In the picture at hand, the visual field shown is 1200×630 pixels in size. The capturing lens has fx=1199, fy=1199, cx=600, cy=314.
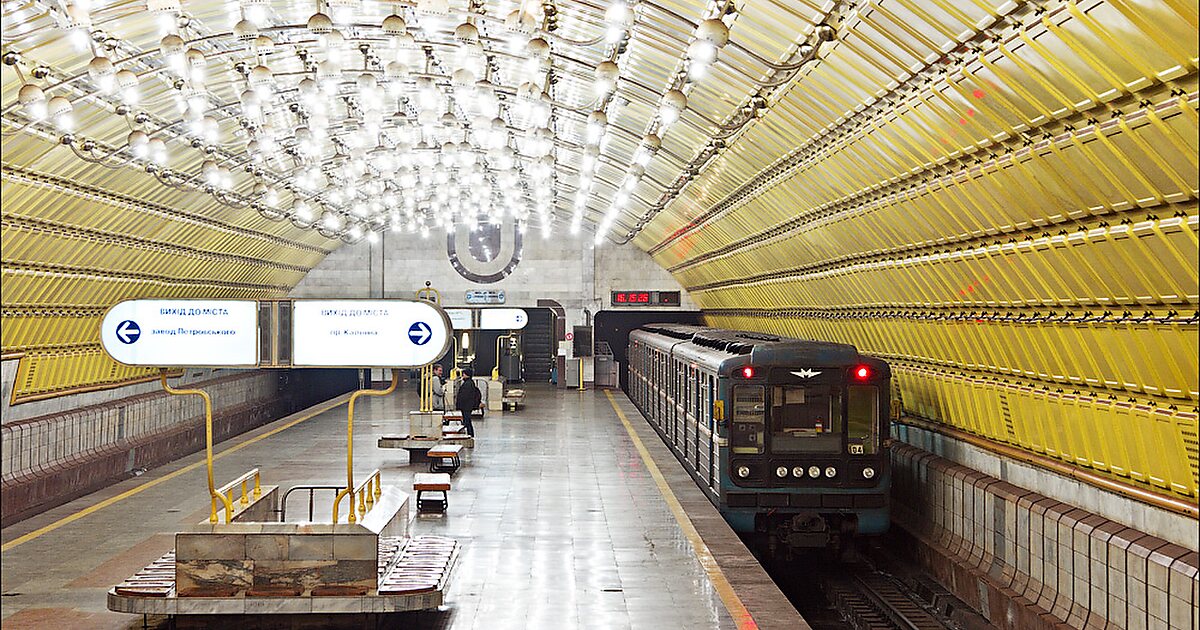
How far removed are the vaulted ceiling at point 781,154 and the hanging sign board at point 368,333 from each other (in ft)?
10.8

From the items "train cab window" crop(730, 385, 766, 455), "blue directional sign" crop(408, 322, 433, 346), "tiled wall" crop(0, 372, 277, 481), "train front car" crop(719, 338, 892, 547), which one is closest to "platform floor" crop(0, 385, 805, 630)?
"train front car" crop(719, 338, 892, 547)

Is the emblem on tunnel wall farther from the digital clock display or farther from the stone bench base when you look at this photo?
the stone bench base

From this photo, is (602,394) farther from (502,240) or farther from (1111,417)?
(1111,417)

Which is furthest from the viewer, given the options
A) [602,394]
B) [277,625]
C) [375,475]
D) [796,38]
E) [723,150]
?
[602,394]

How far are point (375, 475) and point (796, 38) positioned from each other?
6.70 m

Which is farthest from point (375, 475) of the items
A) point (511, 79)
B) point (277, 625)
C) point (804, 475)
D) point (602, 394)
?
point (602, 394)

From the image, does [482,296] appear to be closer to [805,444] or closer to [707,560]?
[805,444]

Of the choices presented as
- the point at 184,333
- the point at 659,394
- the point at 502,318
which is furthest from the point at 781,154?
the point at 502,318

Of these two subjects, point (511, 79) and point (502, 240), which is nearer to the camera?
point (511, 79)

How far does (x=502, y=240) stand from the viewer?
1672 inches

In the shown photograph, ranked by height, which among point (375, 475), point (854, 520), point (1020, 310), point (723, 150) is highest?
point (723, 150)

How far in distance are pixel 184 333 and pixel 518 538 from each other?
5.61m

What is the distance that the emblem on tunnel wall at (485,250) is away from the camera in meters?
42.3

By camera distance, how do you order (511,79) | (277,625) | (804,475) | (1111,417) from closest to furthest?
(277,625)
(1111,417)
(804,475)
(511,79)
